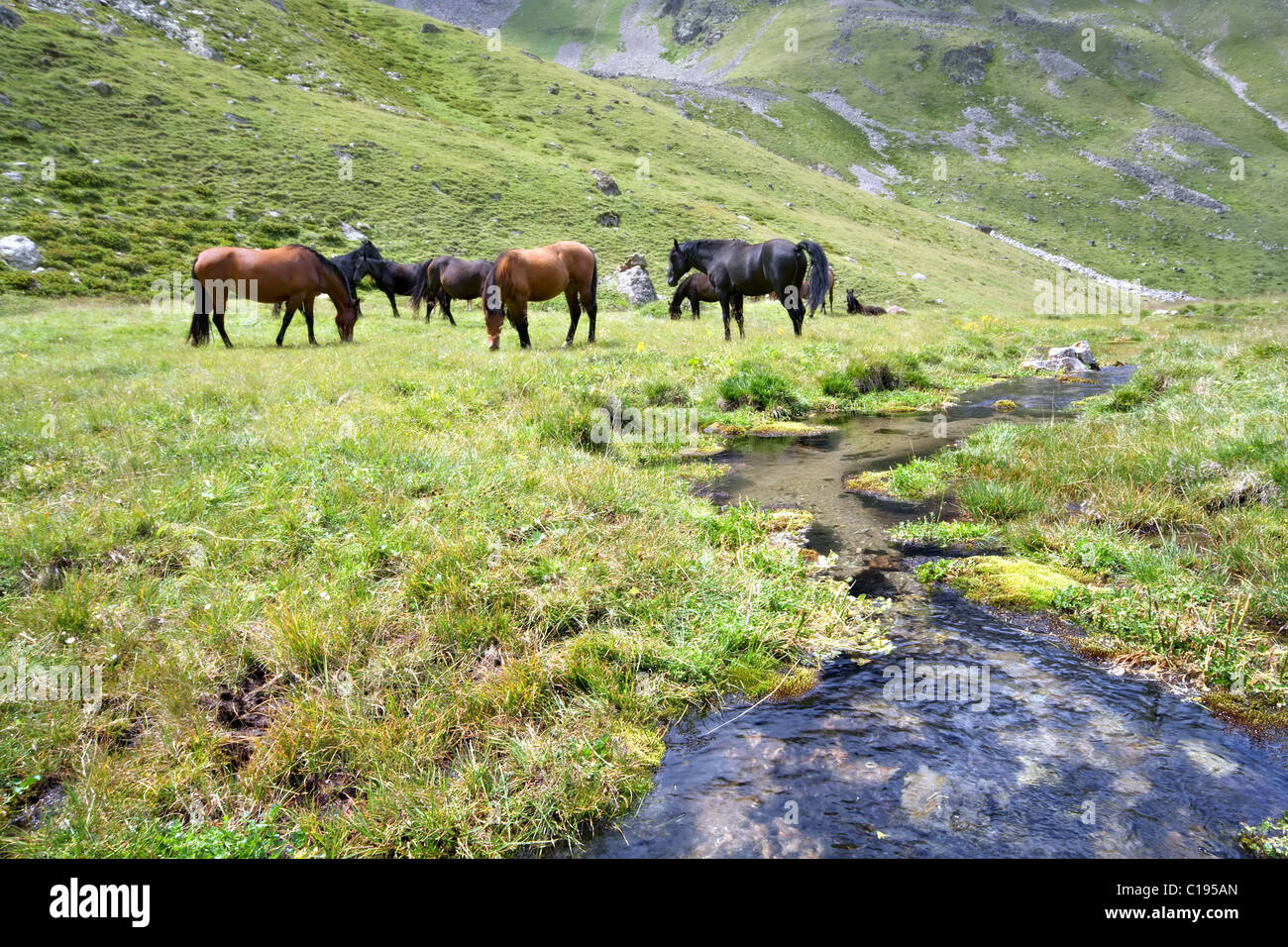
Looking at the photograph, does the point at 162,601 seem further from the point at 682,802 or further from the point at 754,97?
the point at 754,97

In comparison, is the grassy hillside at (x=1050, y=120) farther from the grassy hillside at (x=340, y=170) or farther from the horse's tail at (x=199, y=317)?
the horse's tail at (x=199, y=317)

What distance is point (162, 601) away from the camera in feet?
12.6

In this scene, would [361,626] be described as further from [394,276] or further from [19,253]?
[19,253]

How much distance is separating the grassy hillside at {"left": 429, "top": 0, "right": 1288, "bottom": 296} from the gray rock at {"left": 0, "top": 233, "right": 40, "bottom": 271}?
100023 mm

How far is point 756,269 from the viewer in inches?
704

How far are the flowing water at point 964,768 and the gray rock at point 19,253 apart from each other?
33.1 m

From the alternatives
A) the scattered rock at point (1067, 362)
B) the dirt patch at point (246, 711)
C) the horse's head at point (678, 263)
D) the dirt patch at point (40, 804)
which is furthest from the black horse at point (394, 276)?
the dirt patch at point (40, 804)

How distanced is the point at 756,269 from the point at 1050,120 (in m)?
158

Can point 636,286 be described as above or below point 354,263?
above

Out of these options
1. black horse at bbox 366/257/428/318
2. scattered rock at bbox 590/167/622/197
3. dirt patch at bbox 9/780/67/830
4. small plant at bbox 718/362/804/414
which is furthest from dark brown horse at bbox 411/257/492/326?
scattered rock at bbox 590/167/622/197

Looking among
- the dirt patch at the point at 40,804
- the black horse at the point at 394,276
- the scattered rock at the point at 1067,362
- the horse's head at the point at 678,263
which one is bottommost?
the dirt patch at the point at 40,804

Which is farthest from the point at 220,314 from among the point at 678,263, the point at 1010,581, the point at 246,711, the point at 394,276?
the point at 1010,581

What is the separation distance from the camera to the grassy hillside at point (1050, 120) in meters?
93.2

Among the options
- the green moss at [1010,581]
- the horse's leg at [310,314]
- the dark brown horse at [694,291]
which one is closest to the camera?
the green moss at [1010,581]
